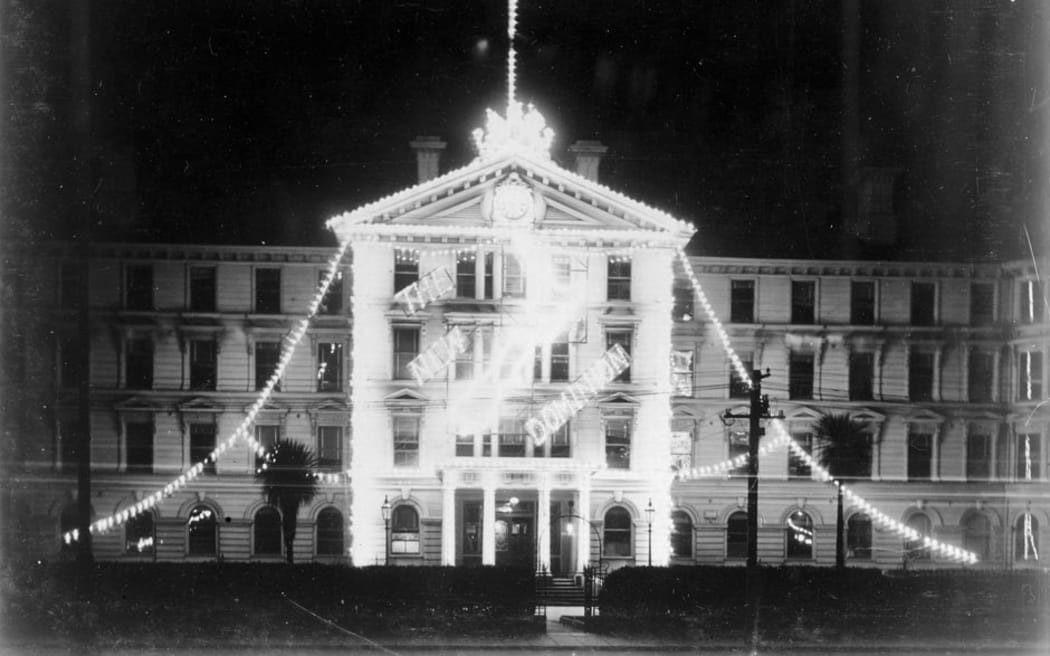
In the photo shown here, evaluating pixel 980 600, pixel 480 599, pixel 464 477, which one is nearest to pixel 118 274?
pixel 464 477

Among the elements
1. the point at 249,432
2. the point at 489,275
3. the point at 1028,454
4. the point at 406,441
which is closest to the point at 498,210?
the point at 489,275

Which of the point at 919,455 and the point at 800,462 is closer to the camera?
the point at 919,455

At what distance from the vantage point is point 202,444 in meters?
17.1

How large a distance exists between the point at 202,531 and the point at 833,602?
404 inches

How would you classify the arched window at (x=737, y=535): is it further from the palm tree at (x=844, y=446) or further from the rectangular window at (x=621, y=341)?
the rectangular window at (x=621, y=341)

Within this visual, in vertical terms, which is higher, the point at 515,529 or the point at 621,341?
the point at 621,341

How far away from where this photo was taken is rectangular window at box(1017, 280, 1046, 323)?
15992 millimetres

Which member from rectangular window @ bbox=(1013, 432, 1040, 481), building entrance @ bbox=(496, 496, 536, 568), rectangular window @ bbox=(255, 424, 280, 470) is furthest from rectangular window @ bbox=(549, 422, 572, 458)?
rectangular window @ bbox=(1013, 432, 1040, 481)

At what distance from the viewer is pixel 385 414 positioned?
700 inches

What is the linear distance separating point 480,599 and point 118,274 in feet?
25.7

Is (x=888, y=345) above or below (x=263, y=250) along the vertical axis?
below

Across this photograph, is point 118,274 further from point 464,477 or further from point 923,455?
→ point 923,455

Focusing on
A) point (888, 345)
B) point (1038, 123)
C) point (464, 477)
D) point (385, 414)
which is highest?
point (1038, 123)

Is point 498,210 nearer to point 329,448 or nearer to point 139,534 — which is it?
point 329,448
